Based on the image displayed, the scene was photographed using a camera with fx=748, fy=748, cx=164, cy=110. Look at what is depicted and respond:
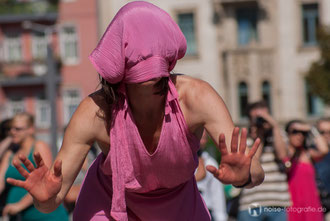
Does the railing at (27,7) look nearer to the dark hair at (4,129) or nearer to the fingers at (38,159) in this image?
the dark hair at (4,129)

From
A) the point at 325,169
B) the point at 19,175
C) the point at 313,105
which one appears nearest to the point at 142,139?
the point at 19,175

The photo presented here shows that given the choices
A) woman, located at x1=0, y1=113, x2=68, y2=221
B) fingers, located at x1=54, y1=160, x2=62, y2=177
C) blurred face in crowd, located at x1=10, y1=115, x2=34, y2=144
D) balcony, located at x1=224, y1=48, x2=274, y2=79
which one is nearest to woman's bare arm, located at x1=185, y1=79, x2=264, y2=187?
fingers, located at x1=54, y1=160, x2=62, y2=177

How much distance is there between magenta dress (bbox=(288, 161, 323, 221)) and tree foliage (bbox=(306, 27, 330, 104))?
2305 cm

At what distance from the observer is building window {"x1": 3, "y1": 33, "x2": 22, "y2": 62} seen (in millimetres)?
40991

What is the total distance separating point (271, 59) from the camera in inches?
1390

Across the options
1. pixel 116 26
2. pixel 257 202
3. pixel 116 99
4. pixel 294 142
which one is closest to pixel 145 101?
pixel 116 99

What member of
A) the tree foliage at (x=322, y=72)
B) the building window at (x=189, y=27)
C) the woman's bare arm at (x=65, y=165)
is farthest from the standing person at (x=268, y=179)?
the building window at (x=189, y=27)

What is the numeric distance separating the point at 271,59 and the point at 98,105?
106 feet

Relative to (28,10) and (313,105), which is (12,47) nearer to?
(28,10)

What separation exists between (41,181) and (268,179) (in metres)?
3.56

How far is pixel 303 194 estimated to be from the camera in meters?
6.99

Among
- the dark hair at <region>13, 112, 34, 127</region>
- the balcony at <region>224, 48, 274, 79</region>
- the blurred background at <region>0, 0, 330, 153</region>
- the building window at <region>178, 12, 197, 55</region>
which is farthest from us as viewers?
the building window at <region>178, 12, 197, 55</region>

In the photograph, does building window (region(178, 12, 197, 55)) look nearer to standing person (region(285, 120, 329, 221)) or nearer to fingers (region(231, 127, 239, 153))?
standing person (region(285, 120, 329, 221))

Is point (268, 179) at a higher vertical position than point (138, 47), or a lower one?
lower
